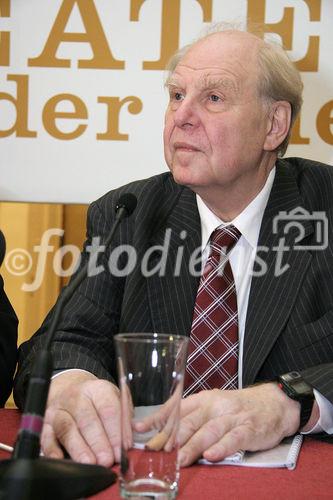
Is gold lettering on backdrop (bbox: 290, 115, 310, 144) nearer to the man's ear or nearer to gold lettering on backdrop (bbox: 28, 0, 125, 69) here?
the man's ear

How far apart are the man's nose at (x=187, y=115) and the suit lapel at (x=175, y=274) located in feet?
0.69

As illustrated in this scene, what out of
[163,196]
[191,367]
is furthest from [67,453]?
[163,196]

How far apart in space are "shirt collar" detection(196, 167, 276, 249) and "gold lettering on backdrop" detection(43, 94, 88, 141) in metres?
0.72

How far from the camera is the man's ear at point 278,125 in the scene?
80.9 inches

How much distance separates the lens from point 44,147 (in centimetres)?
257

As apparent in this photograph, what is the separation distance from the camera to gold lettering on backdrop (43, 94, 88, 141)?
256 centimetres

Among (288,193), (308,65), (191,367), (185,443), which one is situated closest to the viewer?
(185,443)

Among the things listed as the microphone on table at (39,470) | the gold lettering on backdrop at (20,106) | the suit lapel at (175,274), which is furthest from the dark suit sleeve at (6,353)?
the gold lettering on backdrop at (20,106)

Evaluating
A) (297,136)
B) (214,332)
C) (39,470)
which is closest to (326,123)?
(297,136)

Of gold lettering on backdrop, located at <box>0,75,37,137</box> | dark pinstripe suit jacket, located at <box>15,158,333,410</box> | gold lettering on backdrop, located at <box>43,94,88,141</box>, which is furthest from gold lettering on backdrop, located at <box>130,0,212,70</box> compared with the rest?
dark pinstripe suit jacket, located at <box>15,158,333,410</box>

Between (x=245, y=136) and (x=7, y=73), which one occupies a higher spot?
(x=7, y=73)

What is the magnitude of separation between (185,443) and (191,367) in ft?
1.98

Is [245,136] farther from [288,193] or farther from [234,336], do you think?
[234,336]

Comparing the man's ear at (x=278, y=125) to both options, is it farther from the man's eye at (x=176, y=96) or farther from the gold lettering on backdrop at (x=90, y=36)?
the gold lettering on backdrop at (x=90, y=36)
